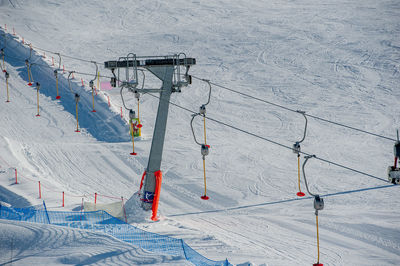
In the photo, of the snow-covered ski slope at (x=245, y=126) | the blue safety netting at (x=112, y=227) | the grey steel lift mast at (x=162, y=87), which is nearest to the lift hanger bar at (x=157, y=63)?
the grey steel lift mast at (x=162, y=87)

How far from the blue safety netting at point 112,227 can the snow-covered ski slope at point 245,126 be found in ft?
2.96

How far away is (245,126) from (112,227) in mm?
12068

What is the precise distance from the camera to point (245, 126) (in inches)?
955

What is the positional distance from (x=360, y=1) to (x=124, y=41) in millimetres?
20706

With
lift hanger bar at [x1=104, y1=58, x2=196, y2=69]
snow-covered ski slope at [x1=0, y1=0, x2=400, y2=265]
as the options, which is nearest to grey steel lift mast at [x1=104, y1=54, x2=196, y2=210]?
lift hanger bar at [x1=104, y1=58, x2=196, y2=69]

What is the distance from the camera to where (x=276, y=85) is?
28859 millimetres

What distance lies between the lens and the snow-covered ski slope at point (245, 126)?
612 inches

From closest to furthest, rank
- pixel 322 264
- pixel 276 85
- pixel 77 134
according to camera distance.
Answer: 1. pixel 322 264
2. pixel 77 134
3. pixel 276 85

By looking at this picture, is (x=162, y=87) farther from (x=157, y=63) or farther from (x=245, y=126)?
(x=245, y=126)

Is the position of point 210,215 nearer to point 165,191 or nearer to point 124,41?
point 165,191

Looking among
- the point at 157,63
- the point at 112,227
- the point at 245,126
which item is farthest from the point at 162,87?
the point at 245,126

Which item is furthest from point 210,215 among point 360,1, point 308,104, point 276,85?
point 360,1

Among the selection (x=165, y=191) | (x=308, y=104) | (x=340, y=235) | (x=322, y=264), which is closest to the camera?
(x=322, y=264)

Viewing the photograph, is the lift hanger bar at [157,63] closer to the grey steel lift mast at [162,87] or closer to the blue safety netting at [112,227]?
the grey steel lift mast at [162,87]
